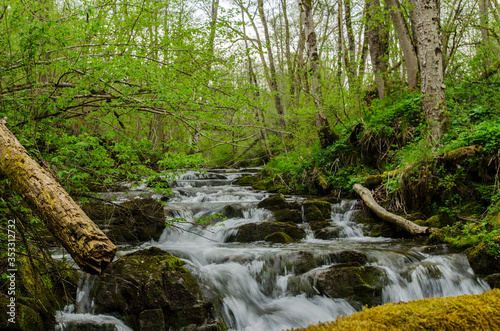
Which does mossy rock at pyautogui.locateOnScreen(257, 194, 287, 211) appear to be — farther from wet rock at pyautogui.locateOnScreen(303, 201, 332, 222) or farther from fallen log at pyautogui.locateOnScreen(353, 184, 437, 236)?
fallen log at pyautogui.locateOnScreen(353, 184, 437, 236)

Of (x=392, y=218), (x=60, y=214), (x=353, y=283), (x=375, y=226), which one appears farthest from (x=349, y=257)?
(x=60, y=214)

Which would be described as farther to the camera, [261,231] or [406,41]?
[406,41]

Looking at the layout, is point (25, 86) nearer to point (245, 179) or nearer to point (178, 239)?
point (178, 239)

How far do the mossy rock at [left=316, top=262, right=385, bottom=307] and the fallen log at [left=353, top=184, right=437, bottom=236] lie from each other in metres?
2.21

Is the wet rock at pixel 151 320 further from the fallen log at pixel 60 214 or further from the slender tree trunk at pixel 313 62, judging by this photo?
the slender tree trunk at pixel 313 62

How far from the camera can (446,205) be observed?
724 centimetres

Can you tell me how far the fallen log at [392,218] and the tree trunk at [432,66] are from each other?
7.00ft

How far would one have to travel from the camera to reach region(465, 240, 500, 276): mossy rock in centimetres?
514

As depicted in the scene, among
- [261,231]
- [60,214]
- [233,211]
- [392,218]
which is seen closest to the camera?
[60,214]

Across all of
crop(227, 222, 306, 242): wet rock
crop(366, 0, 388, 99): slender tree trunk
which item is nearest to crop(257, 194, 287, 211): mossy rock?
crop(227, 222, 306, 242): wet rock

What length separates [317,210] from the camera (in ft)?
30.2

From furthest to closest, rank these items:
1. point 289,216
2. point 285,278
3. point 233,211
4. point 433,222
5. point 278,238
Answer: point 233,211 < point 289,216 < point 278,238 < point 433,222 < point 285,278

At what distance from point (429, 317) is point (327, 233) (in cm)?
655

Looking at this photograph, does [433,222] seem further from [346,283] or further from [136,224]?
[136,224]
